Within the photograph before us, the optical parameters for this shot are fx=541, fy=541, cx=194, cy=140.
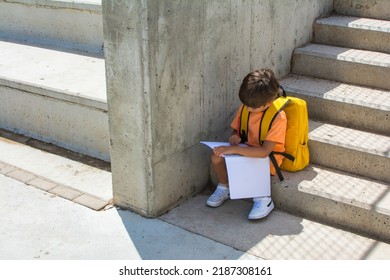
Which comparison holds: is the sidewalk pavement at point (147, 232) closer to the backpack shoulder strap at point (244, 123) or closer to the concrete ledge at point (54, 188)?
the concrete ledge at point (54, 188)

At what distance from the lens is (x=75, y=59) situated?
537 centimetres

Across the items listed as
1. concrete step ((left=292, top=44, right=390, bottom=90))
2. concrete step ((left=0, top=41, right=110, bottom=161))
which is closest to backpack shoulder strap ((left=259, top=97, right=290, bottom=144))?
concrete step ((left=292, top=44, right=390, bottom=90))

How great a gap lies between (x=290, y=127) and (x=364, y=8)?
80.9 inches

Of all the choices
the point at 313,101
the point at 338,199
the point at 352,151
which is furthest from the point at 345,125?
the point at 338,199

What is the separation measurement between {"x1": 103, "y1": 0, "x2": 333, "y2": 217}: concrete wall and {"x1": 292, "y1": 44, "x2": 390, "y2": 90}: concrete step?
24.3 inches

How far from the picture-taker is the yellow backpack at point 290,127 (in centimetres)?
358

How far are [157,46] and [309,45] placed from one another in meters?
2.09

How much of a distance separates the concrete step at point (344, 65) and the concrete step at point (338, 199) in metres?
1.01

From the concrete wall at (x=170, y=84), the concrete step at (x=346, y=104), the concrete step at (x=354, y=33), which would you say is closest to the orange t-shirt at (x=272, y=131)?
the concrete wall at (x=170, y=84)

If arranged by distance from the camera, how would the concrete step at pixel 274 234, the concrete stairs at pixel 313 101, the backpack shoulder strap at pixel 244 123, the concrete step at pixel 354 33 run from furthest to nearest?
the concrete step at pixel 354 33 < the backpack shoulder strap at pixel 244 123 < the concrete stairs at pixel 313 101 < the concrete step at pixel 274 234

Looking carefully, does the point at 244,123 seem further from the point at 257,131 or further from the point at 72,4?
the point at 72,4

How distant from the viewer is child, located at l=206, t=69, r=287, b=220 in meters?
3.47
